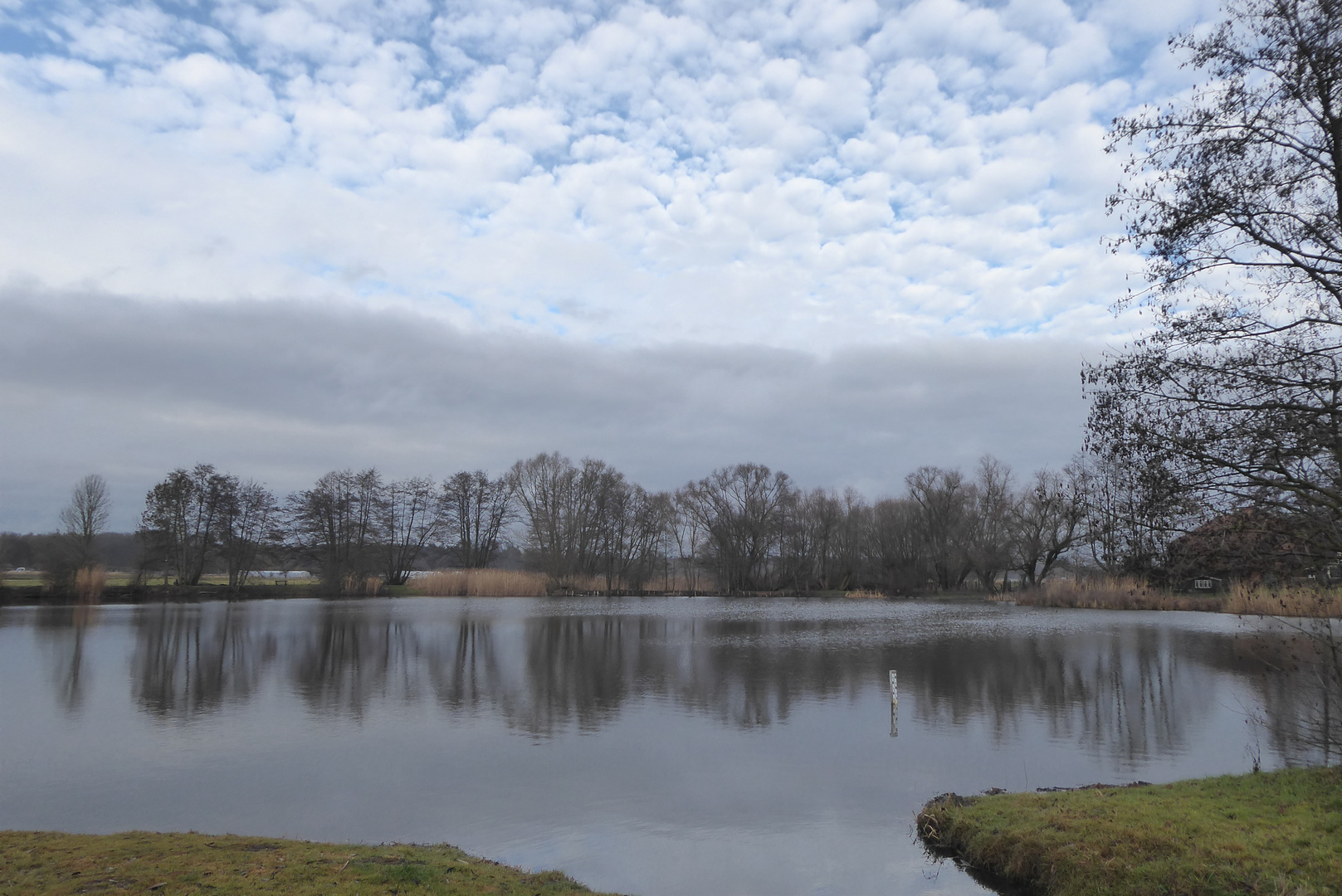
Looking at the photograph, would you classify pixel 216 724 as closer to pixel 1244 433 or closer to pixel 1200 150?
pixel 1244 433

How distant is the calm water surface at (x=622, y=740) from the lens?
8461 millimetres

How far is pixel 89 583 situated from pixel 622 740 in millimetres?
53028

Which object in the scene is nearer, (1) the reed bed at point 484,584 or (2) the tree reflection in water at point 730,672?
(2) the tree reflection in water at point 730,672

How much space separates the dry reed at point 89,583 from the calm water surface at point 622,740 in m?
28.8

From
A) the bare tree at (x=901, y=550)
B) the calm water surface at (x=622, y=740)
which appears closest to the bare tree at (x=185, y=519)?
the calm water surface at (x=622, y=740)

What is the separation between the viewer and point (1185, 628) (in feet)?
104

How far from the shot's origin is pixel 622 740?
12.7 metres

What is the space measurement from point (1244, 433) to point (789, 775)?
6957 millimetres

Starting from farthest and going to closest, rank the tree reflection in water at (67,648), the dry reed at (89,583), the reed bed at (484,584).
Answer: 1. the reed bed at (484,584)
2. the dry reed at (89,583)
3. the tree reflection in water at (67,648)

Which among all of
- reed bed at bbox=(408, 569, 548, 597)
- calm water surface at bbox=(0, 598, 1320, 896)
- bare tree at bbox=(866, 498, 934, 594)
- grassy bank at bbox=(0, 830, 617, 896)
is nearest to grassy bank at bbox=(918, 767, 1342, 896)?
calm water surface at bbox=(0, 598, 1320, 896)

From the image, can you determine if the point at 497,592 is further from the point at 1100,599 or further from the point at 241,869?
the point at 241,869

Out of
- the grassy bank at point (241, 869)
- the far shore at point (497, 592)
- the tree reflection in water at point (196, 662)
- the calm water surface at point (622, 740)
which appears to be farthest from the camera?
the far shore at point (497, 592)

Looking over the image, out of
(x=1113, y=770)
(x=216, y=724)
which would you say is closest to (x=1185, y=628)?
(x=1113, y=770)

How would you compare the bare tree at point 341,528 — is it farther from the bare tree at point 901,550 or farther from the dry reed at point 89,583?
the bare tree at point 901,550
